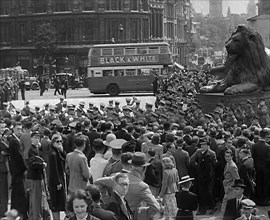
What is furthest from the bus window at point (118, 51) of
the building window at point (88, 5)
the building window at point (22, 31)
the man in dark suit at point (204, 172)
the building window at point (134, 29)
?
the building window at point (22, 31)

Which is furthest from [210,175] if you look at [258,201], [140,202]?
Answer: [140,202]

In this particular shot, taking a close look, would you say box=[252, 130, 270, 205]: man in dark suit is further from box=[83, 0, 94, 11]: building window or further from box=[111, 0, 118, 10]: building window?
box=[83, 0, 94, 11]: building window

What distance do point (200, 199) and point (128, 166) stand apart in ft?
14.0

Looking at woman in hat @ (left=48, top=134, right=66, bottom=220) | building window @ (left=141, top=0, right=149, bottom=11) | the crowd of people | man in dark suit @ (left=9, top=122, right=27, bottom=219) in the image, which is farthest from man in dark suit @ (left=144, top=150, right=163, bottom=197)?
building window @ (left=141, top=0, right=149, bottom=11)

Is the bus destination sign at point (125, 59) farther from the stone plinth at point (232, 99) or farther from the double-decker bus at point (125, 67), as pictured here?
the stone plinth at point (232, 99)

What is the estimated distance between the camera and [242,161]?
12.0m

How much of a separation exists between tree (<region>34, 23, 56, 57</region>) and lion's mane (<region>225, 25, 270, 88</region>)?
51.3 meters

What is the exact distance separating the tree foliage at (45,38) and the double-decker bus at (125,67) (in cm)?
2811

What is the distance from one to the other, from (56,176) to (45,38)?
62.2m

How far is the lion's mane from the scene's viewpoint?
23.6m

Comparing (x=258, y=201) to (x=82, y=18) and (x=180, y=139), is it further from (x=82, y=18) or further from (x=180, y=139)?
(x=82, y=18)

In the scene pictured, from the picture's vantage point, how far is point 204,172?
41.3 ft

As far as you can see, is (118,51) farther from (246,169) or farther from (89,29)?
(246,169)

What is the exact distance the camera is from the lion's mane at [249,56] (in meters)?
23.6
